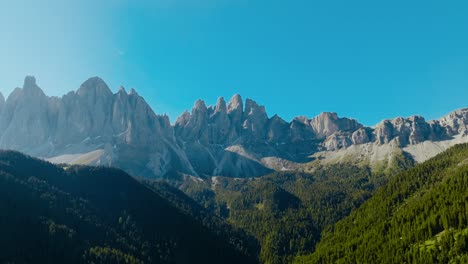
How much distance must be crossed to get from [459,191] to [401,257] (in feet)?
163

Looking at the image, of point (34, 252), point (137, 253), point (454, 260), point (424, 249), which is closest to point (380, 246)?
point (424, 249)

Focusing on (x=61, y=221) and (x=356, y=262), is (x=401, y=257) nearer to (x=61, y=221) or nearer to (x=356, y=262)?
(x=356, y=262)

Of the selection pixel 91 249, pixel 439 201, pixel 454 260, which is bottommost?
pixel 454 260

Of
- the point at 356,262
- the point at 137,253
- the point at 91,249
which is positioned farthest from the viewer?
the point at 137,253

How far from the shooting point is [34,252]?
167m

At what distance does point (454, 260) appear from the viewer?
369ft

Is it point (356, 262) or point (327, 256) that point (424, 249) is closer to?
point (356, 262)

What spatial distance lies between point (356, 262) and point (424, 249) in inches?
1082

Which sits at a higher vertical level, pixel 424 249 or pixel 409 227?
pixel 409 227

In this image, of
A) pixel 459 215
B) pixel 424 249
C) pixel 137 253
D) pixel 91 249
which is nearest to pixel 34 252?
pixel 91 249

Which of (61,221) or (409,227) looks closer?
(409,227)

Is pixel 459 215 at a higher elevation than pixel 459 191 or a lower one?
lower

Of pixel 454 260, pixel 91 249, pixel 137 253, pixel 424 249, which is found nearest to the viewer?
pixel 454 260

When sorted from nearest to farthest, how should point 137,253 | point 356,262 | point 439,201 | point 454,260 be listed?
1. point 454,260
2. point 356,262
3. point 439,201
4. point 137,253
